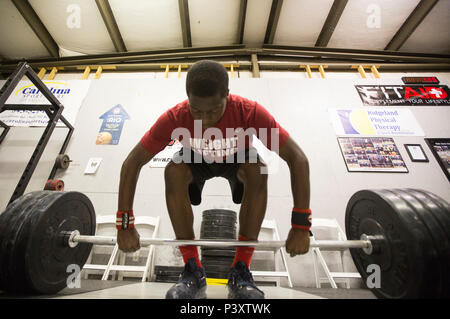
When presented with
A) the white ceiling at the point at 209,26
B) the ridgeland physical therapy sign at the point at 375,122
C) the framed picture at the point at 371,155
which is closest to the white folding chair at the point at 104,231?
the framed picture at the point at 371,155

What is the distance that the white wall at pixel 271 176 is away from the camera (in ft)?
7.41

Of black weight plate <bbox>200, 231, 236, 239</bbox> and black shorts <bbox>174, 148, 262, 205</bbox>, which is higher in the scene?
black shorts <bbox>174, 148, 262, 205</bbox>

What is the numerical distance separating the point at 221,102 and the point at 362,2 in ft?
12.4

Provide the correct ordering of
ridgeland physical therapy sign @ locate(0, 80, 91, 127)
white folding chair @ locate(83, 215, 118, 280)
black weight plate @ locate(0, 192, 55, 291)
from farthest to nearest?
1. ridgeland physical therapy sign @ locate(0, 80, 91, 127)
2. white folding chair @ locate(83, 215, 118, 280)
3. black weight plate @ locate(0, 192, 55, 291)

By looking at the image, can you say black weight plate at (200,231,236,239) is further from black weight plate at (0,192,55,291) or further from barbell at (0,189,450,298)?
black weight plate at (0,192,55,291)

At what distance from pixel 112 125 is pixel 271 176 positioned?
2.33 metres

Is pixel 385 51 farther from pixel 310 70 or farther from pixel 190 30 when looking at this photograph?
pixel 190 30

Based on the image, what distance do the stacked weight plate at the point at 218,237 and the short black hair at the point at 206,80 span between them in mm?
1250

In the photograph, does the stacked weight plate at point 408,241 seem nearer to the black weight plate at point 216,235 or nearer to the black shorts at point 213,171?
the black shorts at point 213,171

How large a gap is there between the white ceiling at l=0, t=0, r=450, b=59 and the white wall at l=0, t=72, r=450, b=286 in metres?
0.97

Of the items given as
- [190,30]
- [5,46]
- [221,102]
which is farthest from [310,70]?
[5,46]

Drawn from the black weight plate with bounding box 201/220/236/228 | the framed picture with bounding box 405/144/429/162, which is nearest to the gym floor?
the black weight plate with bounding box 201/220/236/228

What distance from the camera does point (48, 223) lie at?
113 centimetres

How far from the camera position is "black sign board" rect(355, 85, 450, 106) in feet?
9.80
